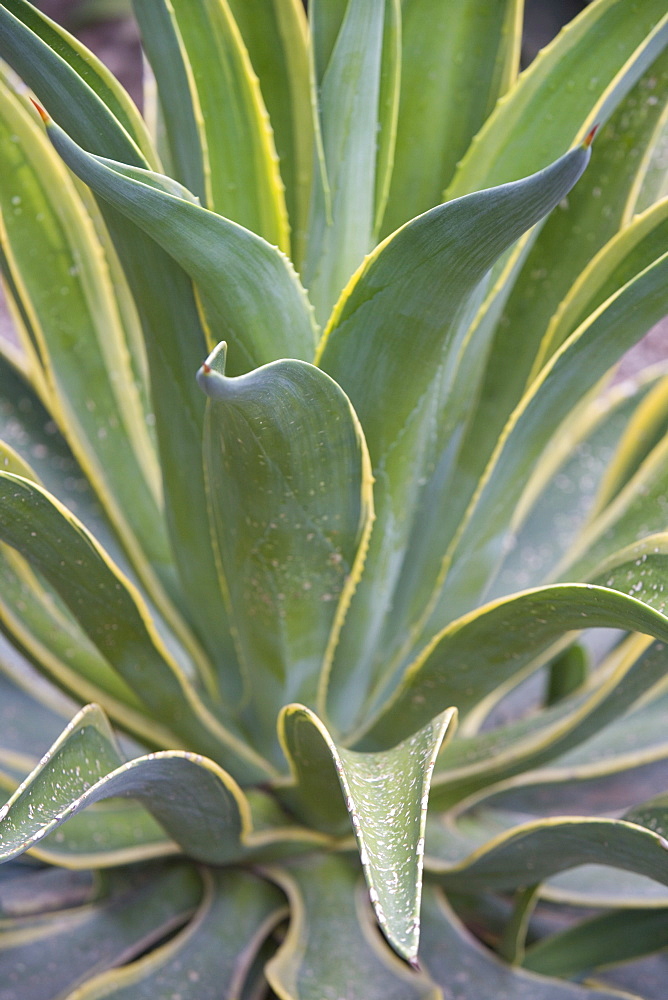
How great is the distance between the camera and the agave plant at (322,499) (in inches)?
20.0

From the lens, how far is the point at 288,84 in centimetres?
69

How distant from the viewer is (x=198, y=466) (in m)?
0.66

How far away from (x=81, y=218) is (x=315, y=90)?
0.22 metres

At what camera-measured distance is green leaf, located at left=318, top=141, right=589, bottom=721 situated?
0.44 m

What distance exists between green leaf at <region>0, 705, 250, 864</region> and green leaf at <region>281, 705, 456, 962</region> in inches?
2.5

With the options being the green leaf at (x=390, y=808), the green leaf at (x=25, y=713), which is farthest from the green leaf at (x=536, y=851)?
the green leaf at (x=25, y=713)

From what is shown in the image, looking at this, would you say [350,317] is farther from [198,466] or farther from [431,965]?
[431,965]

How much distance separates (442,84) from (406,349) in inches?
10.8

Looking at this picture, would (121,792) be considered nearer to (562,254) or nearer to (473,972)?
(473,972)

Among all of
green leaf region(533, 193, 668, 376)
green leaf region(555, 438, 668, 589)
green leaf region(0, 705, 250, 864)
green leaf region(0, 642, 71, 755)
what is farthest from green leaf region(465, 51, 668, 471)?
green leaf region(0, 642, 71, 755)

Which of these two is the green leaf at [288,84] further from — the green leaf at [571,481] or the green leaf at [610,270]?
the green leaf at [571,481]

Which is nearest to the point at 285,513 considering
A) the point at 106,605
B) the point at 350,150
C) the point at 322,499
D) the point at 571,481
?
the point at 322,499

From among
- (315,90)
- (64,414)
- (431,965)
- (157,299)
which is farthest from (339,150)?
(431,965)

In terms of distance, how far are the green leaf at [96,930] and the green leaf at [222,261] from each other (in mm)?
409
